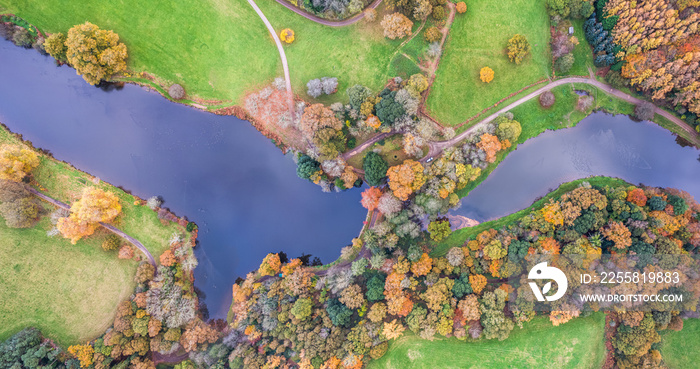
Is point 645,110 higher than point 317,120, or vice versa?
point 317,120

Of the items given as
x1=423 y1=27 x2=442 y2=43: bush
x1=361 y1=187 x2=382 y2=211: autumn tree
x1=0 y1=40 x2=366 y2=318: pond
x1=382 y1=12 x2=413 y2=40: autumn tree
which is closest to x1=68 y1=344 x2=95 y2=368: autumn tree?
x1=0 y1=40 x2=366 y2=318: pond

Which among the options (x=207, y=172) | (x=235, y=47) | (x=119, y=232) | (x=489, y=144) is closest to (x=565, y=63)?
(x=489, y=144)

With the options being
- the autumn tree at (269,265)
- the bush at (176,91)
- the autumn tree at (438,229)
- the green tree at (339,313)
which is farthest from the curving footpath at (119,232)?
the autumn tree at (438,229)

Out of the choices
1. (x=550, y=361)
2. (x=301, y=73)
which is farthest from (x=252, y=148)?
(x=550, y=361)

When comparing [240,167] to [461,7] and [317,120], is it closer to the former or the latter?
[317,120]

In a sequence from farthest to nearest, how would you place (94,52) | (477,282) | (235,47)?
(235,47), (94,52), (477,282)

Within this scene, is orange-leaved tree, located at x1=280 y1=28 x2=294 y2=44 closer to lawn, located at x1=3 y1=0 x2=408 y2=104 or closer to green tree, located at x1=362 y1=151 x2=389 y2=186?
lawn, located at x1=3 y1=0 x2=408 y2=104

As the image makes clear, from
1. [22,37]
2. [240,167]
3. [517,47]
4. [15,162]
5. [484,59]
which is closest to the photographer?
[15,162]
